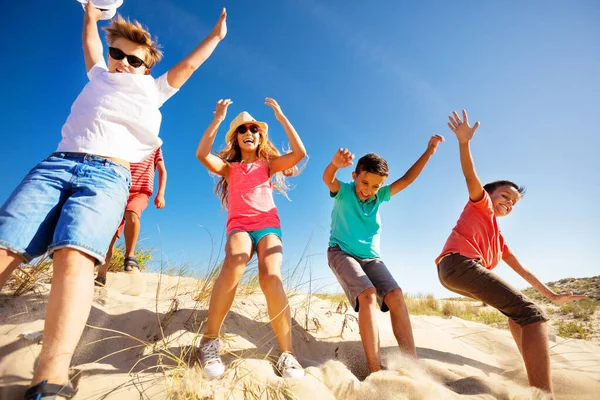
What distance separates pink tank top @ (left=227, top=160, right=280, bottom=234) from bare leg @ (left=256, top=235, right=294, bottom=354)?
20 cm

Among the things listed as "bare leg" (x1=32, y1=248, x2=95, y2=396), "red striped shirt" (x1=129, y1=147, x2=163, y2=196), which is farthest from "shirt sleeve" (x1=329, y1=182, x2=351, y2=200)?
"bare leg" (x1=32, y1=248, x2=95, y2=396)

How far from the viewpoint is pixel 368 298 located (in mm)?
2898

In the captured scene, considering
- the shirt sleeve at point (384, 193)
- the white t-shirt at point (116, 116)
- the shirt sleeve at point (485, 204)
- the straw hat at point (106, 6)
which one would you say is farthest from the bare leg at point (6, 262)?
the shirt sleeve at point (485, 204)

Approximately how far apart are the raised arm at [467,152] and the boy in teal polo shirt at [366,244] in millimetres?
513

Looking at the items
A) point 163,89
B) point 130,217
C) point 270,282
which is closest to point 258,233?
point 270,282

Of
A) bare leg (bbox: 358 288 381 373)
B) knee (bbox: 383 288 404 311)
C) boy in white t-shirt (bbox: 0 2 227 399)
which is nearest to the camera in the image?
boy in white t-shirt (bbox: 0 2 227 399)

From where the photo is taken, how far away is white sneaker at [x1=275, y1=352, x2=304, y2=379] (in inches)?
87.5

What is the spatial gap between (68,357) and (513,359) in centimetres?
443

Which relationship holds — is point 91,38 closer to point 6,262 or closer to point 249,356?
point 6,262

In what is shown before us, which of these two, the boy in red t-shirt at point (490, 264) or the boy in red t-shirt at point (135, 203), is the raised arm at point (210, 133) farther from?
the boy in red t-shirt at point (490, 264)

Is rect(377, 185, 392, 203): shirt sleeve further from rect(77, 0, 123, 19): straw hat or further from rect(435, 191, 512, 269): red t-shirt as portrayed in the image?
rect(77, 0, 123, 19): straw hat

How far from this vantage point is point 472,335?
460 cm

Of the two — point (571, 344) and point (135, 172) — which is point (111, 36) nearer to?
point (135, 172)

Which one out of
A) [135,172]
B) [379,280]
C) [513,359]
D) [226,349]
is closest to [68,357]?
[226,349]
